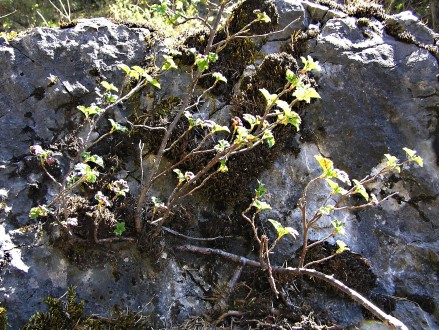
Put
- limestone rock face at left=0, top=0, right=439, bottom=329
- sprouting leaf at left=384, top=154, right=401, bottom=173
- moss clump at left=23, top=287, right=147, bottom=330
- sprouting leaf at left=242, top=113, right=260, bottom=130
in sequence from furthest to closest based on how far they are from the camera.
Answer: limestone rock face at left=0, top=0, right=439, bottom=329, sprouting leaf at left=384, top=154, right=401, bottom=173, moss clump at left=23, top=287, right=147, bottom=330, sprouting leaf at left=242, top=113, right=260, bottom=130

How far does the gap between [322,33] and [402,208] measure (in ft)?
6.24

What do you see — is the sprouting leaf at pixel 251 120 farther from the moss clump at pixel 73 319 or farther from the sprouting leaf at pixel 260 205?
the moss clump at pixel 73 319

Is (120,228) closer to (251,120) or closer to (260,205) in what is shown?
(260,205)

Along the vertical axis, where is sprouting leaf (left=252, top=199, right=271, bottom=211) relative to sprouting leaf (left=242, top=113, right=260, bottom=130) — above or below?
below

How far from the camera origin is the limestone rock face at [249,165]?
317cm

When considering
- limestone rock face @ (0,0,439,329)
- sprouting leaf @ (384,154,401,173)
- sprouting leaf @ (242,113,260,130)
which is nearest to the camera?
sprouting leaf @ (242,113,260,130)

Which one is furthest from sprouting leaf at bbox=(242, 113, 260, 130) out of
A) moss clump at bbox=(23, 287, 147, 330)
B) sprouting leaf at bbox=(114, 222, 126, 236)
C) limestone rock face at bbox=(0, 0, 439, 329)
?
moss clump at bbox=(23, 287, 147, 330)

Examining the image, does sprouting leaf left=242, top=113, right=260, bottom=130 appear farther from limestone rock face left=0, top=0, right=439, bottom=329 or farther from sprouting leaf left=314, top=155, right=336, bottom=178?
limestone rock face left=0, top=0, right=439, bottom=329

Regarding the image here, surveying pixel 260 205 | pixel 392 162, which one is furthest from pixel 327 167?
pixel 392 162

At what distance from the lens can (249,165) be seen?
3.68 metres

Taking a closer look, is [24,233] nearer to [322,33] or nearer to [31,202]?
[31,202]

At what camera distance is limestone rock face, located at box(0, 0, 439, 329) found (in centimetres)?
317

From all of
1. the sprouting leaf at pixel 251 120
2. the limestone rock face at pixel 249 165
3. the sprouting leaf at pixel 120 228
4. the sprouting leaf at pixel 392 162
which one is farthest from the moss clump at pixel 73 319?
the sprouting leaf at pixel 392 162

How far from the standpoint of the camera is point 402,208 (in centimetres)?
383
